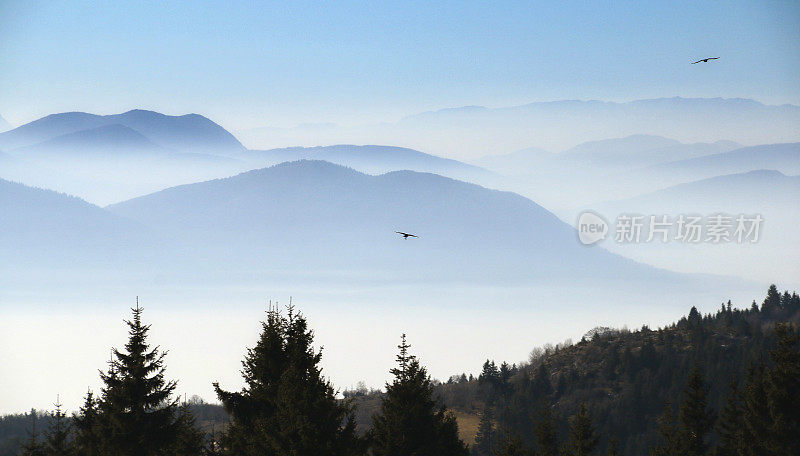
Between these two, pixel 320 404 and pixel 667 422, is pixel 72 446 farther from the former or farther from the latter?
pixel 667 422

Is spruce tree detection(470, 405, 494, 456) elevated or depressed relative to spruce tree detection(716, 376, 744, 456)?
depressed

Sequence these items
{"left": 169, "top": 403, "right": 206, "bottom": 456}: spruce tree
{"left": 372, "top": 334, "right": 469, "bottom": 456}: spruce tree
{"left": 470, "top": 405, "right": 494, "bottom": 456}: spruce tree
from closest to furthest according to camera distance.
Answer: {"left": 169, "top": 403, "right": 206, "bottom": 456}: spruce tree
{"left": 372, "top": 334, "right": 469, "bottom": 456}: spruce tree
{"left": 470, "top": 405, "right": 494, "bottom": 456}: spruce tree

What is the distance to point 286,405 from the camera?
35.3 metres

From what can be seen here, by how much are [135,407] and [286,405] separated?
1300 centimetres

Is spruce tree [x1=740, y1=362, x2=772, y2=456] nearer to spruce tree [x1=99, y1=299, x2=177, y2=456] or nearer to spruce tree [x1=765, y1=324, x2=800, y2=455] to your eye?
spruce tree [x1=765, y1=324, x2=800, y2=455]

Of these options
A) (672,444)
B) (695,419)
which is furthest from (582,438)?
(695,419)

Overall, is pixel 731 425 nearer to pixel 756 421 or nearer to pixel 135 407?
pixel 756 421

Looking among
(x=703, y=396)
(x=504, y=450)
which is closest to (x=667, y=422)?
(x=703, y=396)

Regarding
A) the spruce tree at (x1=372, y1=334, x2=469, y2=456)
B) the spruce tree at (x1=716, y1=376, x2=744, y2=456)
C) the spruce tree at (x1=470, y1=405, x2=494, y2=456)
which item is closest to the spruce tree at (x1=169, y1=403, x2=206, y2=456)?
the spruce tree at (x1=372, y1=334, x2=469, y2=456)

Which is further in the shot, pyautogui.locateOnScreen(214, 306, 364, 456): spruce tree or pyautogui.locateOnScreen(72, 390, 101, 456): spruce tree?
pyautogui.locateOnScreen(72, 390, 101, 456): spruce tree

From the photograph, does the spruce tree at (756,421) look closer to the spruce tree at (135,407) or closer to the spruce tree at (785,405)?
the spruce tree at (785,405)

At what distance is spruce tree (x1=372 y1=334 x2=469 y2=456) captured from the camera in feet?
157

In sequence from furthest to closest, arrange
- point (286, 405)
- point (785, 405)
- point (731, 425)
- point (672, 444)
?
point (731, 425)
point (672, 444)
point (785, 405)
point (286, 405)

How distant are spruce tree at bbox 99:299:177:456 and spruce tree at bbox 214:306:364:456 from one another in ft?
13.1
